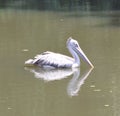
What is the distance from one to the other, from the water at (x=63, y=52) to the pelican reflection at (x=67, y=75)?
74 mm

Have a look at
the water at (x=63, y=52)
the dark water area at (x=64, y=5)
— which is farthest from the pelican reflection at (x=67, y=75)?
the dark water area at (x=64, y=5)

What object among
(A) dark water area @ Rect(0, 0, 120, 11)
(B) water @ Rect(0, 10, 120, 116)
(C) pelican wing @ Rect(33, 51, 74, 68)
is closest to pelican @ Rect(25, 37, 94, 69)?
(C) pelican wing @ Rect(33, 51, 74, 68)

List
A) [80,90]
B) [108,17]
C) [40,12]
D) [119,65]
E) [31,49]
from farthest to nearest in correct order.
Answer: [40,12] → [108,17] → [31,49] → [119,65] → [80,90]

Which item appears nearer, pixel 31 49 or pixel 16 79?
pixel 16 79

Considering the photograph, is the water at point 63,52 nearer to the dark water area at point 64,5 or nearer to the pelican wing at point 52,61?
the pelican wing at point 52,61

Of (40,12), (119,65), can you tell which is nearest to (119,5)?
(40,12)

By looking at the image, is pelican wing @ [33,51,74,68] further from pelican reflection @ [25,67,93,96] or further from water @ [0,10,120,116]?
water @ [0,10,120,116]

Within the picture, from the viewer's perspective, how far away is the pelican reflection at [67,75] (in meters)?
9.59

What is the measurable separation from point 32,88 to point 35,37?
531 cm

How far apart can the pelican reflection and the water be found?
7cm

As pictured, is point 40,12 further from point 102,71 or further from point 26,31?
point 102,71

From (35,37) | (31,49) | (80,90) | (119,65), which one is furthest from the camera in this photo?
(35,37)

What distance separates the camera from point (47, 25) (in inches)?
664

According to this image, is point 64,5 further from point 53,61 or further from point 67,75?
point 67,75
